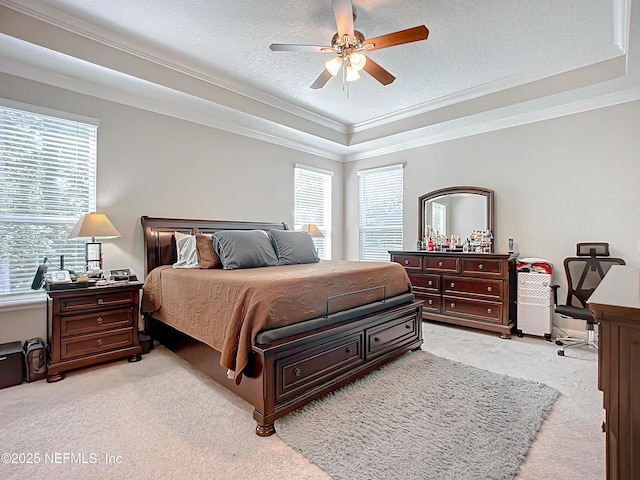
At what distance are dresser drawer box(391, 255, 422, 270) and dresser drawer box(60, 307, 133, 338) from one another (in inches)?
137

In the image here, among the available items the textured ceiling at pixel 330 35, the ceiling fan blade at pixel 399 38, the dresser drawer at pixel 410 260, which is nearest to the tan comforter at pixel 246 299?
the dresser drawer at pixel 410 260

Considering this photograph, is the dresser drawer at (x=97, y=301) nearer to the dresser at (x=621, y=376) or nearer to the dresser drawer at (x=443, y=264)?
the dresser at (x=621, y=376)

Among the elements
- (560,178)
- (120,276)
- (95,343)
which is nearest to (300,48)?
(120,276)

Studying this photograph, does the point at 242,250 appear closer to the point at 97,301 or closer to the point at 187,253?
the point at 187,253

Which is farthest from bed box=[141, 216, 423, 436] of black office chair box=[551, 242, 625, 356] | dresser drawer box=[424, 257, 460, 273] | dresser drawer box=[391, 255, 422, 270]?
black office chair box=[551, 242, 625, 356]

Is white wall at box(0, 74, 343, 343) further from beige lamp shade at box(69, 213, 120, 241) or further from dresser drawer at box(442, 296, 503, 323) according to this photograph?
dresser drawer at box(442, 296, 503, 323)

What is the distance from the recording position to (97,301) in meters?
2.86

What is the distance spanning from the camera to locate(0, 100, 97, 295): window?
288 cm

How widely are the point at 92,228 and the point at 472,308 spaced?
14.0 feet

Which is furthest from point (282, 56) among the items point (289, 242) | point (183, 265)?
point (183, 265)

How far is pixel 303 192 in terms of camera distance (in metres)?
5.52

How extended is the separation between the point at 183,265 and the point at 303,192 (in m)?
2.61

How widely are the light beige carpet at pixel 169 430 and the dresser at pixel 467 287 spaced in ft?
3.25

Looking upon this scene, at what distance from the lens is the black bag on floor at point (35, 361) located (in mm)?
2625
